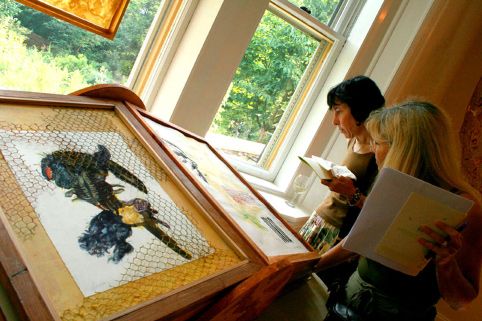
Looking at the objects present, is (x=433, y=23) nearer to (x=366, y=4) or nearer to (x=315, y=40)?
(x=366, y=4)

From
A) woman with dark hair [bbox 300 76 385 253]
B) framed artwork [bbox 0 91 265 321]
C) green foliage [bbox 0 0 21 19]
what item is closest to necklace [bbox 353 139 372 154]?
woman with dark hair [bbox 300 76 385 253]

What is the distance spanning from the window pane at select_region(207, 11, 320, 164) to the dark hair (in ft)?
2.65

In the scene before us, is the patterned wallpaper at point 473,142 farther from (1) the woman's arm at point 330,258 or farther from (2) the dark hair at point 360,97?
(1) the woman's arm at point 330,258

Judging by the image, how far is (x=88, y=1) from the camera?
1.29m

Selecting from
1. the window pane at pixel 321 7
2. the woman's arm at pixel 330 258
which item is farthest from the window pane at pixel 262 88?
the woman's arm at pixel 330 258

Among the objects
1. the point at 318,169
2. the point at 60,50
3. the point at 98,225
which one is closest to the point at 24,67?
the point at 60,50

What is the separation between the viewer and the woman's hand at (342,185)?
1.48m

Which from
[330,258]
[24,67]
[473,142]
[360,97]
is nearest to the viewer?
[330,258]

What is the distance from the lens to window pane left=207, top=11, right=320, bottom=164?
93.3 inches

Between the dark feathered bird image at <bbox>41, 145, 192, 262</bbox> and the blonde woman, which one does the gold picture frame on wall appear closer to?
the dark feathered bird image at <bbox>41, 145, 192, 262</bbox>

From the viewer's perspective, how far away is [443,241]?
0.93m

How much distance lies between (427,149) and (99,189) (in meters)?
0.90

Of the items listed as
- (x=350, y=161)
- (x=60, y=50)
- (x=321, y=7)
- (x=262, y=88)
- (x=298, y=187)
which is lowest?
(x=298, y=187)
